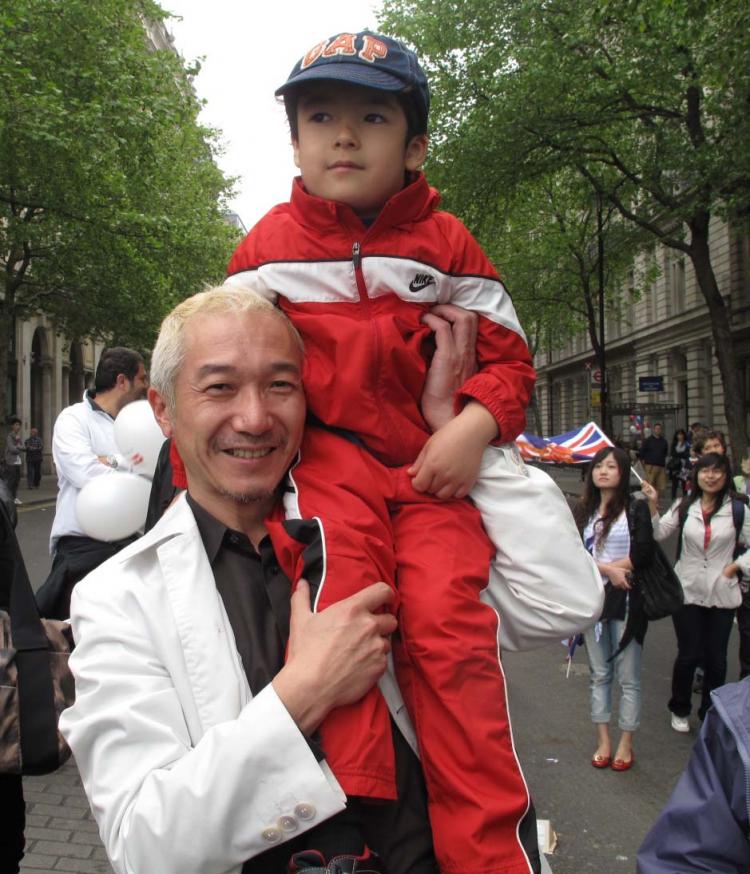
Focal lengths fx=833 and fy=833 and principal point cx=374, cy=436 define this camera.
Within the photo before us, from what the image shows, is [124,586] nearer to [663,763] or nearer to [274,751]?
[274,751]

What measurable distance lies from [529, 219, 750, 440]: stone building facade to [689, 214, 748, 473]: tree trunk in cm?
107

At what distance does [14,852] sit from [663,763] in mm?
4451

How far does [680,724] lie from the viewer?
6281mm

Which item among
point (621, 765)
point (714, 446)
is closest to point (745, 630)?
point (621, 765)

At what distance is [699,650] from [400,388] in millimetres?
5563

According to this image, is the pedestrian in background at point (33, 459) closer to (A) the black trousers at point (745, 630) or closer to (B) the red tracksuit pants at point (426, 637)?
(A) the black trousers at point (745, 630)

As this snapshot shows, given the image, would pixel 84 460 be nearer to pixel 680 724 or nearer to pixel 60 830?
pixel 60 830

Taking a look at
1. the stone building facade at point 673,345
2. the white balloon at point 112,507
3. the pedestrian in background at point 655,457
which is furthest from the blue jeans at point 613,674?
the pedestrian in background at point 655,457

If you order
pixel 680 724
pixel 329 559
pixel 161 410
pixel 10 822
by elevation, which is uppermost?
pixel 161 410

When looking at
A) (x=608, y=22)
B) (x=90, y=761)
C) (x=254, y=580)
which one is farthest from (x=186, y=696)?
(x=608, y=22)

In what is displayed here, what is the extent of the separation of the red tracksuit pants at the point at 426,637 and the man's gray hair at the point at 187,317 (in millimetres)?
309

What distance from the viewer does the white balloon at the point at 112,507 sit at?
4699mm

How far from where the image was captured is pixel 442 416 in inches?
76.9

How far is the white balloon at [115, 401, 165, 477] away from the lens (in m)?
4.59
